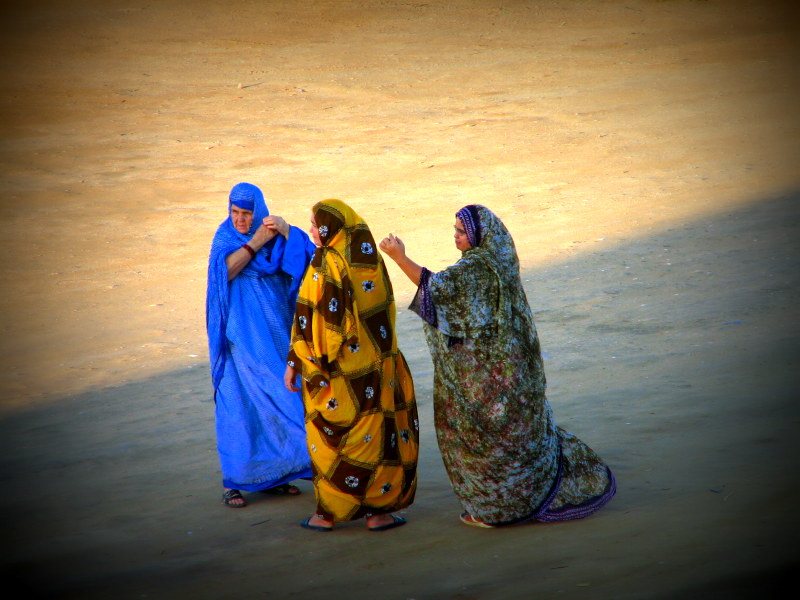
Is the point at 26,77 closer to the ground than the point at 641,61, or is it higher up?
higher up

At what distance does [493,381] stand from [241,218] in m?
1.85

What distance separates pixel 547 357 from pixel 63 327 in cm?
544

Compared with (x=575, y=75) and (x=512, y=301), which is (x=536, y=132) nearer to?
(x=575, y=75)

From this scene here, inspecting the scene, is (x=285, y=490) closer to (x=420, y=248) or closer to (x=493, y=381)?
(x=493, y=381)

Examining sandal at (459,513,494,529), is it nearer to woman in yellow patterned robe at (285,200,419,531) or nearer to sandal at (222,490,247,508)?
woman in yellow patterned robe at (285,200,419,531)

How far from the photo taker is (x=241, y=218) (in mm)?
5547

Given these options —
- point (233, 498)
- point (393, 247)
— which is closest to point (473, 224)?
point (393, 247)

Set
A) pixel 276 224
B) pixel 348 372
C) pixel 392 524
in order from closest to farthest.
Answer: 1. pixel 348 372
2. pixel 392 524
3. pixel 276 224

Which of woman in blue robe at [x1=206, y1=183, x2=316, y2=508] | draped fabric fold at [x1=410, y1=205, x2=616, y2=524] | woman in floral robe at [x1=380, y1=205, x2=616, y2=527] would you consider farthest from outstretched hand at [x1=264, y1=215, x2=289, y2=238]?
draped fabric fold at [x1=410, y1=205, x2=616, y2=524]

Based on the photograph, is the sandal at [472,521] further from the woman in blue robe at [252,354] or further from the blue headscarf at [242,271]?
the blue headscarf at [242,271]

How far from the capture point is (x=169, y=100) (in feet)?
65.0

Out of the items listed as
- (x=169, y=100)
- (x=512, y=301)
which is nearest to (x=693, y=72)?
(x=169, y=100)

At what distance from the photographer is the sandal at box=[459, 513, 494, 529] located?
4855 mm

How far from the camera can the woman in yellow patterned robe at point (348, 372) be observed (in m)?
A: 4.80
